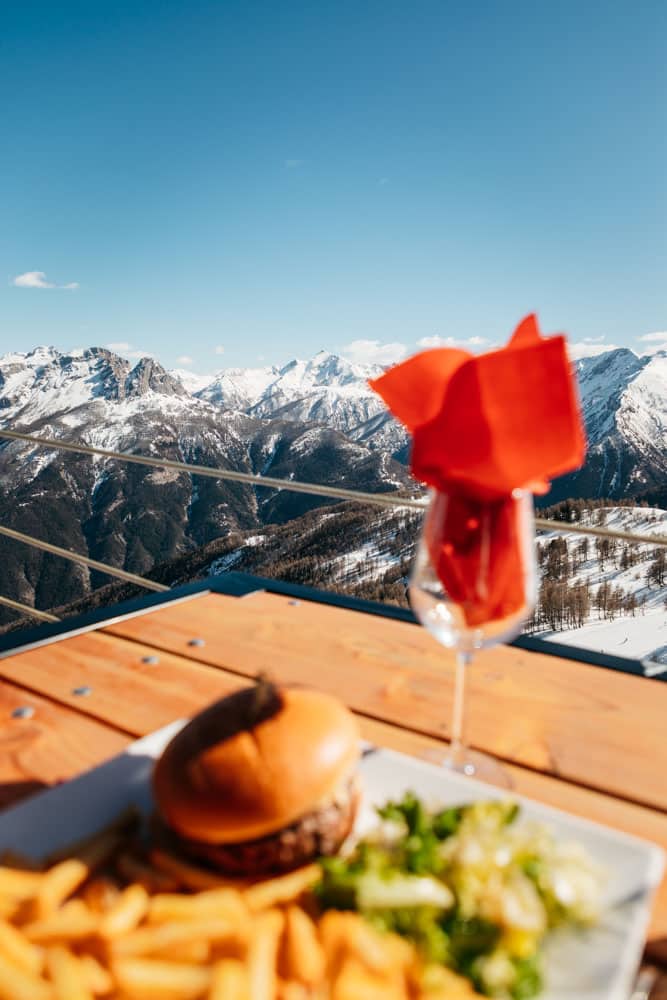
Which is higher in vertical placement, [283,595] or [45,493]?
[283,595]

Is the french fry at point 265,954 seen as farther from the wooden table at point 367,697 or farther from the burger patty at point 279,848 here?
the wooden table at point 367,697

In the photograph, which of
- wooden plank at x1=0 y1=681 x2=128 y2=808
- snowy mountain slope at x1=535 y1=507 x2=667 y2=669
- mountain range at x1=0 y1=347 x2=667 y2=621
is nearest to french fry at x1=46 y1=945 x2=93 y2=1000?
wooden plank at x1=0 y1=681 x2=128 y2=808

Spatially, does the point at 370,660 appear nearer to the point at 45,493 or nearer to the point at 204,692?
the point at 204,692

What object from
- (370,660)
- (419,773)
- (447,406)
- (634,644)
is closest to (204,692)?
(370,660)

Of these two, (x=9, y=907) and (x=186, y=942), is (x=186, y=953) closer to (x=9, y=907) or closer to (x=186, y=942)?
(x=186, y=942)

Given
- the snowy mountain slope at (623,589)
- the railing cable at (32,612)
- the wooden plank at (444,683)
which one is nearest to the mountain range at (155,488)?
the snowy mountain slope at (623,589)

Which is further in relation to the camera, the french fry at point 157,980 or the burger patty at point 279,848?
the burger patty at point 279,848
